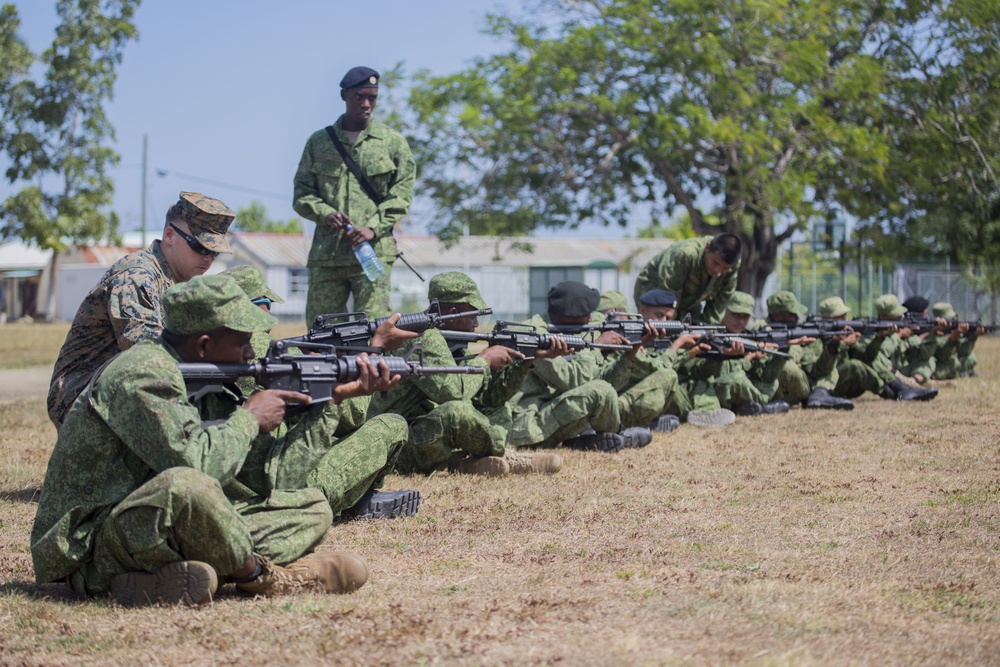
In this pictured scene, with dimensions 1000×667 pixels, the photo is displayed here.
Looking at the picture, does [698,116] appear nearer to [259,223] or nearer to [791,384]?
[791,384]

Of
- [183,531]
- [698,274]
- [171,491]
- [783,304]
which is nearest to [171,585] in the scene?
[183,531]

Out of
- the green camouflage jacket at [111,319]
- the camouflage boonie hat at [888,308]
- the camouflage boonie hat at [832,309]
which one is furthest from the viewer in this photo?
the camouflage boonie hat at [888,308]

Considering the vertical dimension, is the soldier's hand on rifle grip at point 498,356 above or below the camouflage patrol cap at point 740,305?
below

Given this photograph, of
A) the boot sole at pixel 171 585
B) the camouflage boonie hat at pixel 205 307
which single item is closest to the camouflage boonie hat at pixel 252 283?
the camouflage boonie hat at pixel 205 307

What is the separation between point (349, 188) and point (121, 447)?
17.8ft

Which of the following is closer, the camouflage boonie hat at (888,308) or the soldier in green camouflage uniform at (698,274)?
the soldier in green camouflage uniform at (698,274)

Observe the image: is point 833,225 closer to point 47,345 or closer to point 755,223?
point 755,223

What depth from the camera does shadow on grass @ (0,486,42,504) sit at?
23.2 feet

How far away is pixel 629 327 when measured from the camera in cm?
966

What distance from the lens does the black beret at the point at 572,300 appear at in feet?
30.7

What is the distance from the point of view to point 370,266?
373 inches

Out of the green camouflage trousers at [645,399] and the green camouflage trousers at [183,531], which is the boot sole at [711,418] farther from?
the green camouflage trousers at [183,531]

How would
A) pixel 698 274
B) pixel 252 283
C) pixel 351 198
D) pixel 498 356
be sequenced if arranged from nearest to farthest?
pixel 252 283
pixel 498 356
pixel 351 198
pixel 698 274

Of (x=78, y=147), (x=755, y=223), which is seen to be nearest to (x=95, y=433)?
(x=755, y=223)
